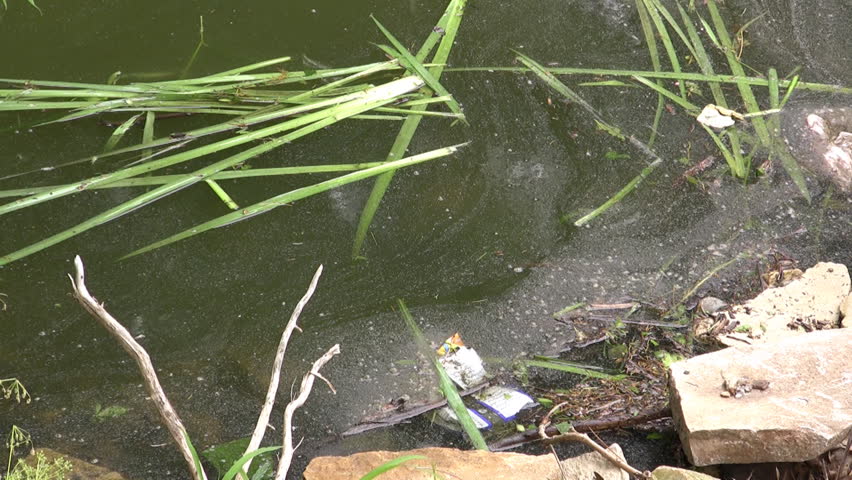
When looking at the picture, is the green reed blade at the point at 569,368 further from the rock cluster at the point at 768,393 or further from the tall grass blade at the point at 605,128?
the tall grass blade at the point at 605,128

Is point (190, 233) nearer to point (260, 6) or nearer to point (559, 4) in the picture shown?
point (260, 6)

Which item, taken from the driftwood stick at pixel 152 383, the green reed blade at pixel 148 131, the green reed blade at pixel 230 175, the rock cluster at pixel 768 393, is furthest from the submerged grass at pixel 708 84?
the driftwood stick at pixel 152 383

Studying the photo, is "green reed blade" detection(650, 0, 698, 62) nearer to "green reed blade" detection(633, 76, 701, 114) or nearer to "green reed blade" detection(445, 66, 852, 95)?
"green reed blade" detection(445, 66, 852, 95)

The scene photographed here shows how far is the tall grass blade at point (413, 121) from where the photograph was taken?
2.76 meters

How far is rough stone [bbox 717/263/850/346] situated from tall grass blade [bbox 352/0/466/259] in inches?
48.8

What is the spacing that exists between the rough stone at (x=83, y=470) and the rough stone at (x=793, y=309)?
186cm

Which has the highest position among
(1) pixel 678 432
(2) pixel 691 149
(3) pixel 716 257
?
(2) pixel 691 149

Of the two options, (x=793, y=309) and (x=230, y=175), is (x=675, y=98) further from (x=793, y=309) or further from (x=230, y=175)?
(x=230, y=175)

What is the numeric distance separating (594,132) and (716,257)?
0.72 m

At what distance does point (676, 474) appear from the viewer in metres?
2.00

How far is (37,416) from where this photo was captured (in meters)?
2.20

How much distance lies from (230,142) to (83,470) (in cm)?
120

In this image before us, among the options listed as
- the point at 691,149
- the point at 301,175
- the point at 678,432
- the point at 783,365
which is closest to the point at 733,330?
the point at 783,365

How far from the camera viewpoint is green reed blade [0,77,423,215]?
2.55 m
